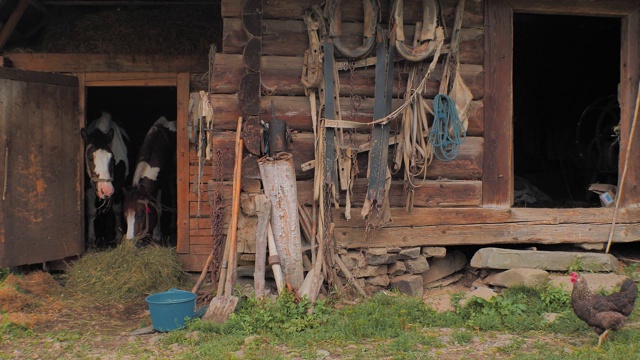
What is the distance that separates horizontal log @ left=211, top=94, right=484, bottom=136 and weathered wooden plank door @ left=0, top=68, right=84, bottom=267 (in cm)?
251

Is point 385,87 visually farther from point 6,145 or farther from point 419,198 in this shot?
point 6,145

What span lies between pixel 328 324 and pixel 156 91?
22.9 feet

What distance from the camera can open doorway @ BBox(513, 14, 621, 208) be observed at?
10898mm

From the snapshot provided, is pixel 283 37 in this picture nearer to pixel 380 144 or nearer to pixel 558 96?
pixel 380 144

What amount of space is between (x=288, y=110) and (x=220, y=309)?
211 centimetres

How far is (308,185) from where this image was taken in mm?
6332

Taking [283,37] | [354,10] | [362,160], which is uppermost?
[354,10]

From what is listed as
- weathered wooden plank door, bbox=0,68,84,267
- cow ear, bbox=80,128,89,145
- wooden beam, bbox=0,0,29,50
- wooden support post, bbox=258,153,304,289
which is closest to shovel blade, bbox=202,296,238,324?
wooden support post, bbox=258,153,304,289

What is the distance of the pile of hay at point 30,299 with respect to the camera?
5938 mm

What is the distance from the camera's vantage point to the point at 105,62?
315 inches

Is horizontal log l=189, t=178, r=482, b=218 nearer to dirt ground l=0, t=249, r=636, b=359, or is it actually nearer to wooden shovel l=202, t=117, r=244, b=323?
wooden shovel l=202, t=117, r=244, b=323

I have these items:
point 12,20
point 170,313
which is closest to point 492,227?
point 170,313

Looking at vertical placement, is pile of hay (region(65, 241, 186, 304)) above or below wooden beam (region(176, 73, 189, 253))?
below

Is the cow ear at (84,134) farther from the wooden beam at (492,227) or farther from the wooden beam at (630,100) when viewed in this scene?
the wooden beam at (630,100)
